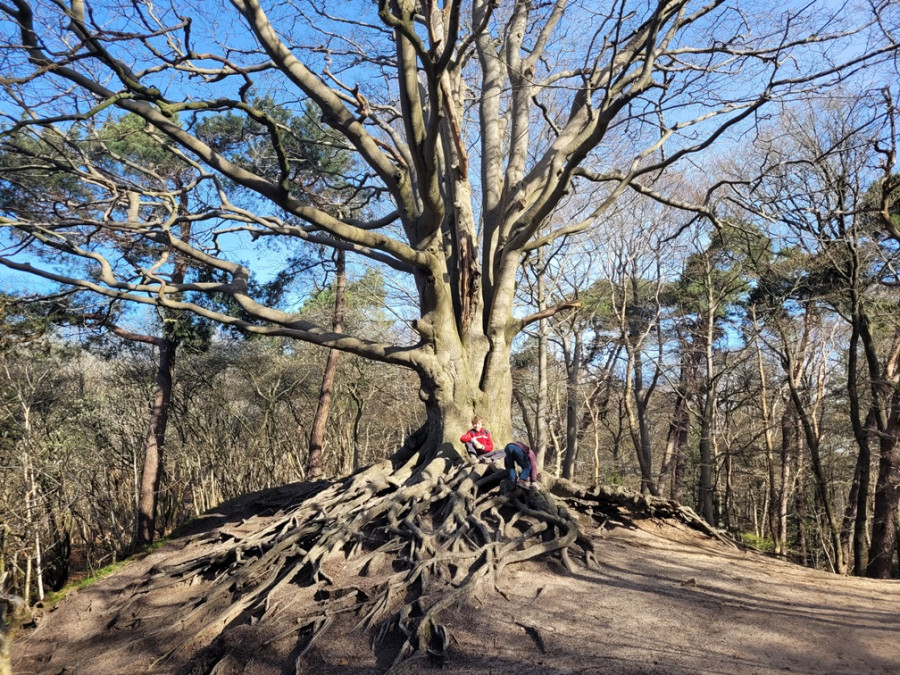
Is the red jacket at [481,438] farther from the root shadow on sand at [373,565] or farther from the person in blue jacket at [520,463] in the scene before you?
the person in blue jacket at [520,463]

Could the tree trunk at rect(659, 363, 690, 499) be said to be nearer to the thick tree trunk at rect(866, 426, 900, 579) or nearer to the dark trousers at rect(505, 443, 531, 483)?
the thick tree trunk at rect(866, 426, 900, 579)

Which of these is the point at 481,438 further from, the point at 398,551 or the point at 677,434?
the point at 677,434

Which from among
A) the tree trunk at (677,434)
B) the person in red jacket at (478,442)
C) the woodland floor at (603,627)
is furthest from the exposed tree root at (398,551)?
the tree trunk at (677,434)

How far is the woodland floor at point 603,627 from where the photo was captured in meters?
4.20

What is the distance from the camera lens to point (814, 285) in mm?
13422

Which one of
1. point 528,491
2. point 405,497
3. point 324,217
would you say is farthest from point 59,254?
point 528,491

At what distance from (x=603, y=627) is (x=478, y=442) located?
3141 mm

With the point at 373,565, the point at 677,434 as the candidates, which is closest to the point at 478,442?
the point at 373,565

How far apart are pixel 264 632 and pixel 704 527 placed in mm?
5775

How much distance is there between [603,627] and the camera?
184 inches

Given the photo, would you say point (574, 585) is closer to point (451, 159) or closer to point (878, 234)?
point (451, 159)

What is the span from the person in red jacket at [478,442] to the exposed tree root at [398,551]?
0.23 metres

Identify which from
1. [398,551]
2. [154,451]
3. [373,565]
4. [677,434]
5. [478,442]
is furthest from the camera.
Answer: [677,434]

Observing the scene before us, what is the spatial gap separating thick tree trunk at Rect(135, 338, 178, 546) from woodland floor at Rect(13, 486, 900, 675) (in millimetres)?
5815
